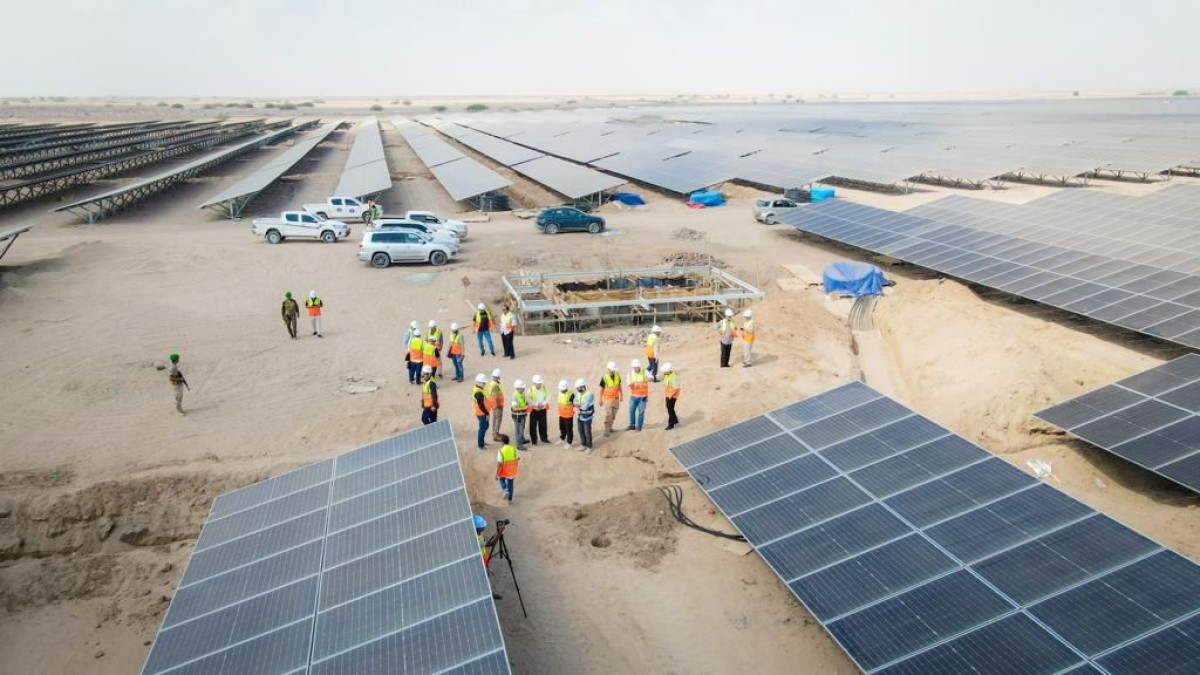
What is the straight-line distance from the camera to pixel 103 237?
33.6 meters

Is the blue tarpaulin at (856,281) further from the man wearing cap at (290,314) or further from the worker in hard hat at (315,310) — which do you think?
the man wearing cap at (290,314)

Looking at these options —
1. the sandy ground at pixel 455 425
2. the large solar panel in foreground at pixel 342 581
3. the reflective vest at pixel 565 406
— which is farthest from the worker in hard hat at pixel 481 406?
the large solar panel in foreground at pixel 342 581

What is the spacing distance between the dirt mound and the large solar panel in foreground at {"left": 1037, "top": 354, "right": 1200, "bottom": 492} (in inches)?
310

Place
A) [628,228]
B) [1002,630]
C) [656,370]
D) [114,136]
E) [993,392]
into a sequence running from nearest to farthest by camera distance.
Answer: [1002,630] < [993,392] < [656,370] < [628,228] < [114,136]

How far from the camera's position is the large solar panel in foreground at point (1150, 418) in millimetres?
11086

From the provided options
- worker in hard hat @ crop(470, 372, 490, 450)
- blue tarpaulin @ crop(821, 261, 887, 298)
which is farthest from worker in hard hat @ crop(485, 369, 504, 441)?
blue tarpaulin @ crop(821, 261, 887, 298)

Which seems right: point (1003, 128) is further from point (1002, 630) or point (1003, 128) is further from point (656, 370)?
point (1002, 630)

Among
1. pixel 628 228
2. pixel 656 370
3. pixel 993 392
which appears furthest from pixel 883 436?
pixel 628 228

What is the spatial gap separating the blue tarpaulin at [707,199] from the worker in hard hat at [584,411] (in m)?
31.5

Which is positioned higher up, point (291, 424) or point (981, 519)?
point (981, 519)

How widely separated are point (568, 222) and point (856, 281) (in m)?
17.2

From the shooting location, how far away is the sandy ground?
977 cm

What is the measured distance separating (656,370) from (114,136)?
86.5m

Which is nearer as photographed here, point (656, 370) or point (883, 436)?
point (883, 436)
